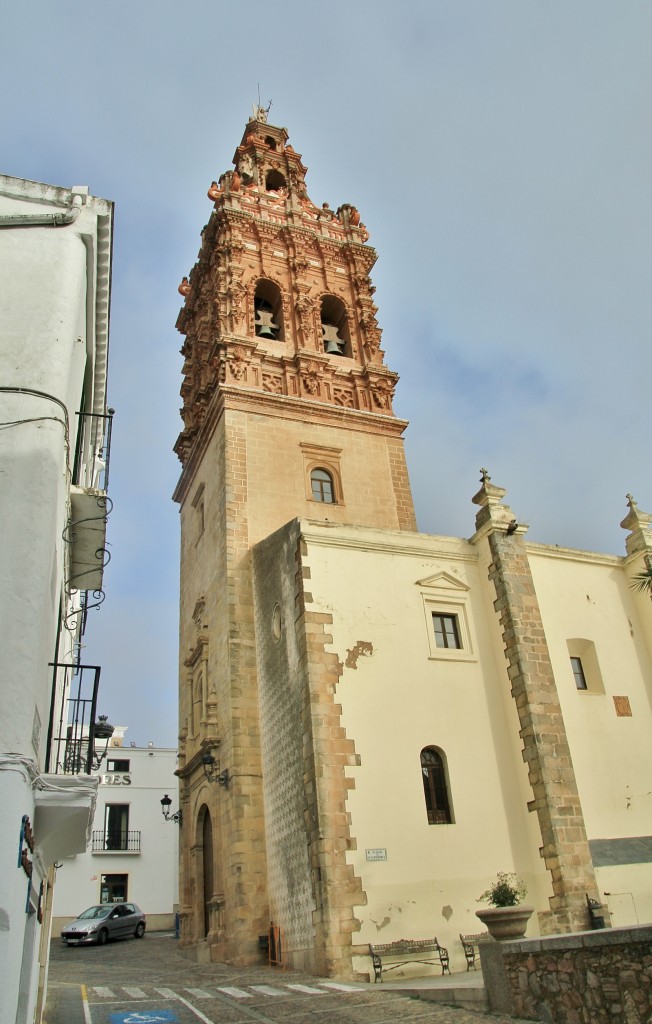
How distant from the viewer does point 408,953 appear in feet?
36.7

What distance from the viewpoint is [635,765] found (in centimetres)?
1413

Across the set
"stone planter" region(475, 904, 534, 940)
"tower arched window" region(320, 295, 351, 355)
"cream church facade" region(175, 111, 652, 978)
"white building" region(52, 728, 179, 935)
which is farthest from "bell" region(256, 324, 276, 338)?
"white building" region(52, 728, 179, 935)

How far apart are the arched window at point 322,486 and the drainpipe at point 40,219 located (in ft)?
36.2

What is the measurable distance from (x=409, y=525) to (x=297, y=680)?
6.80 meters

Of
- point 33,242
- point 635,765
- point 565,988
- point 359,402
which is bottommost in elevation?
point 565,988

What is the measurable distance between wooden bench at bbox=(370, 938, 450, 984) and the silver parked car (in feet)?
39.5

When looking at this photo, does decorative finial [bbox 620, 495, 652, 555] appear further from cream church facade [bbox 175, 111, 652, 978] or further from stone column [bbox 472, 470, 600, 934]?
stone column [bbox 472, 470, 600, 934]

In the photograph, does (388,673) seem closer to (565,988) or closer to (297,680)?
(297,680)

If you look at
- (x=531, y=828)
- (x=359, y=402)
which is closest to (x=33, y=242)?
(x=531, y=828)

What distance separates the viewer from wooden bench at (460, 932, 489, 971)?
11.5 meters

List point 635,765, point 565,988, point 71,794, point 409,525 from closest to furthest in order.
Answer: point 71,794
point 565,988
point 635,765
point 409,525

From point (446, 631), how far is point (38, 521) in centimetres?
975

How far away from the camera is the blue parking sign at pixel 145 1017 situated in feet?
27.5

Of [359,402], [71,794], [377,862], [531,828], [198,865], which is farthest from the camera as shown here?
[359,402]
